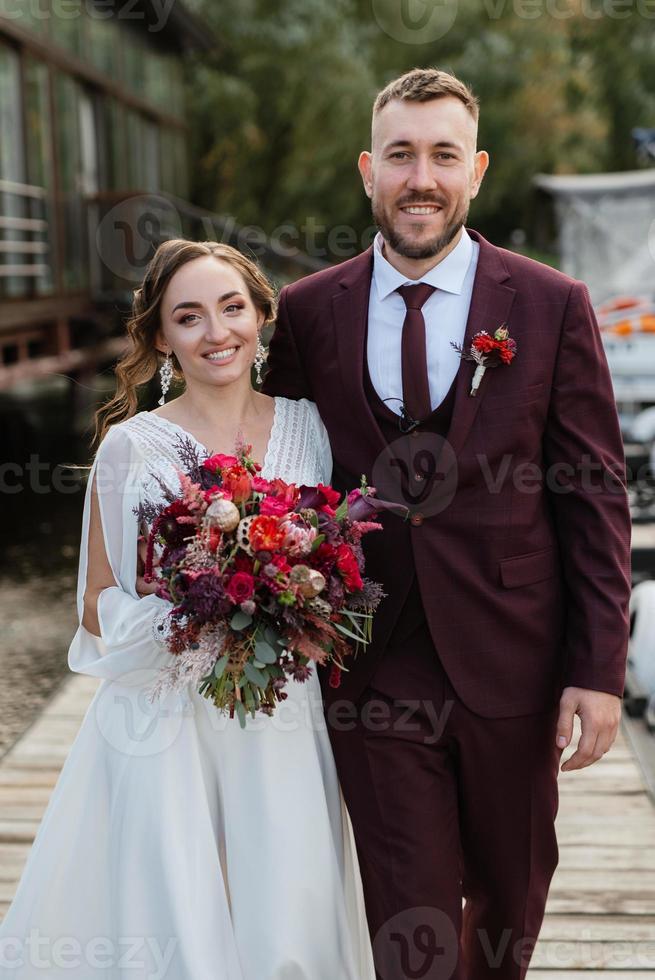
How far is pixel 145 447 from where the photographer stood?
2.75 meters

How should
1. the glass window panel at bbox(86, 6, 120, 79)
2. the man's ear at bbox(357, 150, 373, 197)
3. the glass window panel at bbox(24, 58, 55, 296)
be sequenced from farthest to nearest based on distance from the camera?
the glass window panel at bbox(86, 6, 120, 79) < the glass window panel at bbox(24, 58, 55, 296) < the man's ear at bbox(357, 150, 373, 197)

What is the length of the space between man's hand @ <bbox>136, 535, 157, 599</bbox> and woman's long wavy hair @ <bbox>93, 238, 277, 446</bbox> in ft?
1.38

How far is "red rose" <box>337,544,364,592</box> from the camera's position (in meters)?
2.25

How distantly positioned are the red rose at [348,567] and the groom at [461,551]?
374 millimetres

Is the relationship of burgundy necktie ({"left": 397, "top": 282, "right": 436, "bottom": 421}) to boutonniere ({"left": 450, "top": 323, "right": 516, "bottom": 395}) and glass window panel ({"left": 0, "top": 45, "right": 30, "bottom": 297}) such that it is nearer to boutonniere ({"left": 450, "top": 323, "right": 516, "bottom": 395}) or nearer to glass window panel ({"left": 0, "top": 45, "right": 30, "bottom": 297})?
boutonniere ({"left": 450, "top": 323, "right": 516, "bottom": 395})

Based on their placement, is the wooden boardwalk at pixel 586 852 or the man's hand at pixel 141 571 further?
the wooden boardwalk at pixel 586 852

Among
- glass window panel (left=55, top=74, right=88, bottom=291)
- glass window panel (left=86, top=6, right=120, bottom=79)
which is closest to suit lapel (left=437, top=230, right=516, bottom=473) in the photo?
glass window panel (left=55, top=74, right=88, bottom=291)

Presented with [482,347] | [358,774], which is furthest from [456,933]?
[482,347]

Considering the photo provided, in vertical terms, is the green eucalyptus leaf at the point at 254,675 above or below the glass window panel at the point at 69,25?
below

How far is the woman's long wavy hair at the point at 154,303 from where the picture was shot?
2840mm

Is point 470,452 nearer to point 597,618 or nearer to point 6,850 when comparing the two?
point 597,618

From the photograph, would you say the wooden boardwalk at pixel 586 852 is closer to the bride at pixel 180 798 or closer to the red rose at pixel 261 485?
the bride at pixel 180 798

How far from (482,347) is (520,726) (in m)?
0.92

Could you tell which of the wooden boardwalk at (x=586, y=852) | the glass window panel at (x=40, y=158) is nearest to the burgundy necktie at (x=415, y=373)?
the wooden boardwalk at (x=586, y=852)
